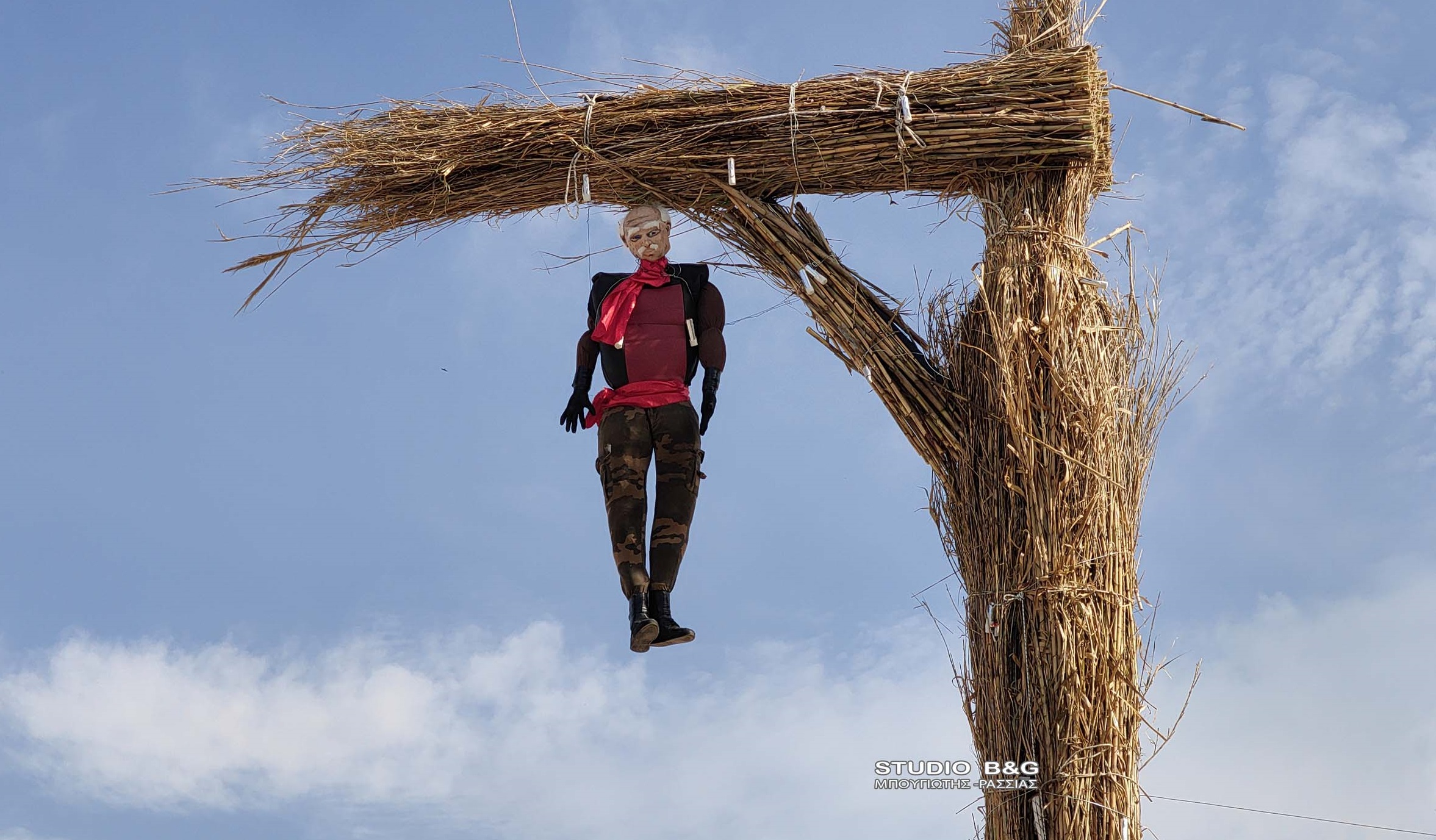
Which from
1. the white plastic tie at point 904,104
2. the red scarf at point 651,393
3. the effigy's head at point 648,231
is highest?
the white plastic tie at point 904,104

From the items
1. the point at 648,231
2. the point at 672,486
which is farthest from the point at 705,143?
the point at 672,486

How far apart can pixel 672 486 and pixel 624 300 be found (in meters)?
0.66

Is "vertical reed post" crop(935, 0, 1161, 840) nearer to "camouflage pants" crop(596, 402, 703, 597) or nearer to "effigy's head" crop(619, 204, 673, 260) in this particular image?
"camouflage pants" crop(596, 402, 703, 597)

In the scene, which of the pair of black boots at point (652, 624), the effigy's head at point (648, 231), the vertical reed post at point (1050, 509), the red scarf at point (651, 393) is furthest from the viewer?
the effigy's head at point (648, 231)

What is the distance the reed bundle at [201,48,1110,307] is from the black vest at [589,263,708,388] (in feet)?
0.75

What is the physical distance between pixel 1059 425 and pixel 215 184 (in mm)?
3040

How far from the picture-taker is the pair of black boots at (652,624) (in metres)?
4.61

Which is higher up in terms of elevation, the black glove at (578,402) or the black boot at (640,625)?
the black glove at (578,402)

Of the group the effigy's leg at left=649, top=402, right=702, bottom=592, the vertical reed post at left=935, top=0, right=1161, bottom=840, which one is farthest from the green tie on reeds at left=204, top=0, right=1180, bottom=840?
the effigy's leg at left=649, top=402, right=702, bottom=592

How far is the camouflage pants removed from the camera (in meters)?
4.75

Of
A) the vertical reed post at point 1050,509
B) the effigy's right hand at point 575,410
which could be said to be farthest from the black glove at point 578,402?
the vertical reed post at point 1050,509

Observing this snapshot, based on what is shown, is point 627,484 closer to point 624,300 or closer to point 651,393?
point 651,393

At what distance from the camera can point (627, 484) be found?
480 cm

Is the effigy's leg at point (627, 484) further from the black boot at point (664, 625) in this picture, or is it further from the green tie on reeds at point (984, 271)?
the green tie on reeds at point (984, 271)
